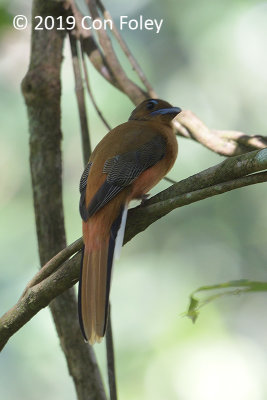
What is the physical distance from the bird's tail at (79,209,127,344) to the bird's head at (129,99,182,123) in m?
0.93

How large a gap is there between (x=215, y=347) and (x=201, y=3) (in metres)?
3.18

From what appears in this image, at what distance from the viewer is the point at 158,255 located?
18.2 ft

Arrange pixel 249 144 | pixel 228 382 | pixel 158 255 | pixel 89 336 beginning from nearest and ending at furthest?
pixel 89 336 → pixel 249 144 → pixel 228 382 → pixel 158 255

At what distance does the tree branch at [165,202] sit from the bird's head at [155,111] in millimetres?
839

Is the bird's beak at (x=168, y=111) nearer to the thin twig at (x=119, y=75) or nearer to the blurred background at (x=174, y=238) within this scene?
the thin twig at (x=119, y=75)

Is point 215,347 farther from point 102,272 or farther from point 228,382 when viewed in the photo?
point 102,272

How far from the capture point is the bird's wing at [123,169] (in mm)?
2383

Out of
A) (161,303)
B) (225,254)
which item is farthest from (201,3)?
(161,303)

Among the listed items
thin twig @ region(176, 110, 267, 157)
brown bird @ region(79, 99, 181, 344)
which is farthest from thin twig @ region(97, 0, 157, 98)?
thin twig @ region(176, 110, 267, 157)

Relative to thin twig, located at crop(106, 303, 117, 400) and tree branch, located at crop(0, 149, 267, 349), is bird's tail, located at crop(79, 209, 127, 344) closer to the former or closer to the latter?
tree branch, located at crop(0, 149, 267, 349)

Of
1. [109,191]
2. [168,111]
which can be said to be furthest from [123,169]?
[168,111]

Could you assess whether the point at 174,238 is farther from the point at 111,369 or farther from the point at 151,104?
the point at 111,369

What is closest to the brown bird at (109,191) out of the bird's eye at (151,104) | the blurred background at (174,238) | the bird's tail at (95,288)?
the bird's tail at (95,288)

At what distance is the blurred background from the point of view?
475 cm
